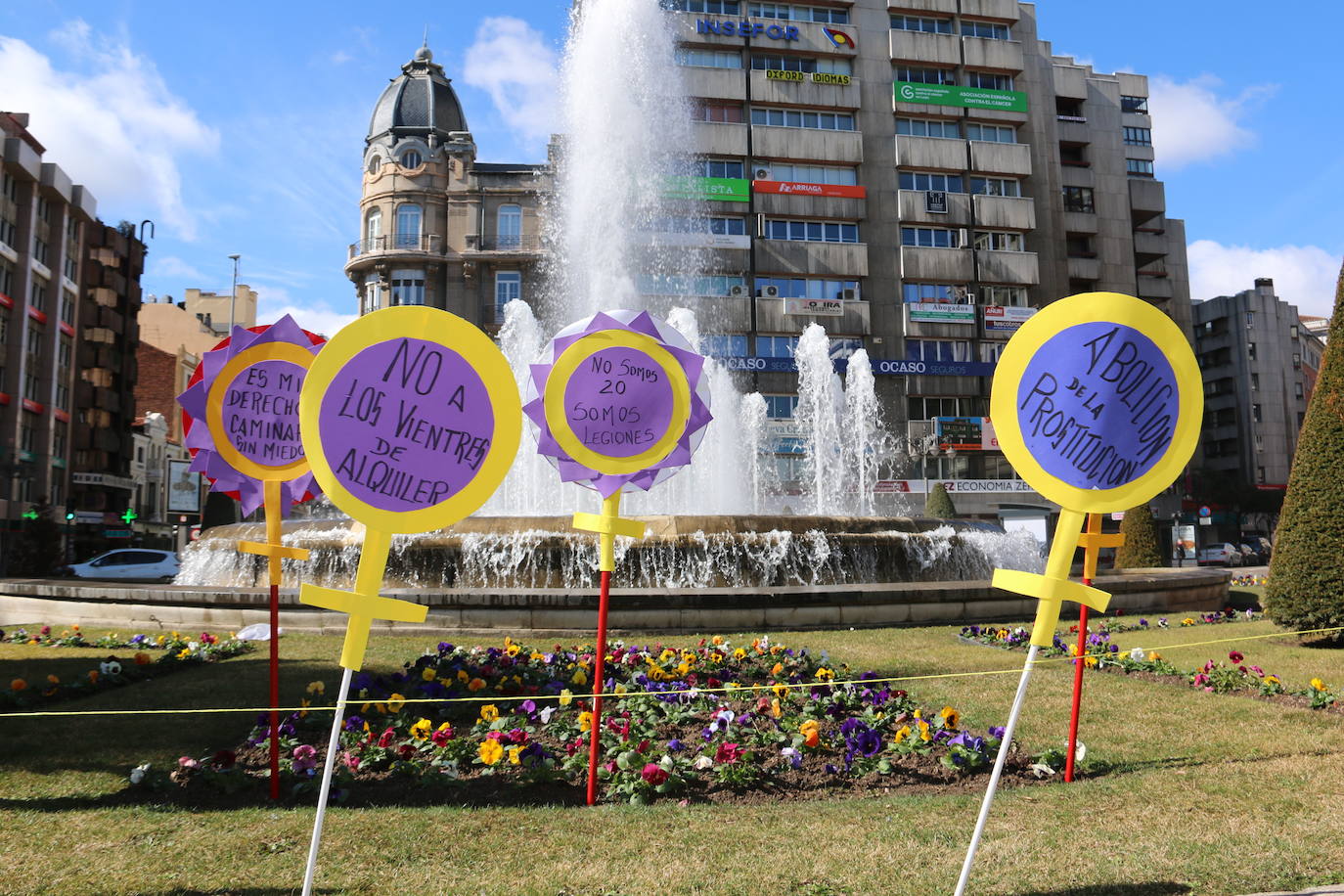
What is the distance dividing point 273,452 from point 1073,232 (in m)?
57.6

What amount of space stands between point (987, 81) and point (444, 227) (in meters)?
31.5

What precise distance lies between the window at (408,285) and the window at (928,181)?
1034 inches

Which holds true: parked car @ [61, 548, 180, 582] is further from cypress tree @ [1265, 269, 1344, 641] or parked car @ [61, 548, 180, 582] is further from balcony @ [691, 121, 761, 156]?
balcony @ [691, 121, 761, 156]

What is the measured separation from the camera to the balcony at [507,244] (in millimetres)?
50625

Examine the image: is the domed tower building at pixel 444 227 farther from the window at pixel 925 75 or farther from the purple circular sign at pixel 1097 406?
the purple circular sign at pixel 1097 406

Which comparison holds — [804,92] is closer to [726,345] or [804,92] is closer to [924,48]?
[924,48]

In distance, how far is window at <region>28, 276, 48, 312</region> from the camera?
46.7 meters

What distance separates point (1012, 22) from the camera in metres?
53.9

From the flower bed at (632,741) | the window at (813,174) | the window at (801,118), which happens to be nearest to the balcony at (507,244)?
the window at (813,174)

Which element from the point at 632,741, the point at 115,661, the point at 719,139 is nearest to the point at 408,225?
the point at 719,139

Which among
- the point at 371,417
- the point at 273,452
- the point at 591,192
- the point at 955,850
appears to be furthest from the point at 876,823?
the point at 591,192

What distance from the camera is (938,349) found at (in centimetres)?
5038

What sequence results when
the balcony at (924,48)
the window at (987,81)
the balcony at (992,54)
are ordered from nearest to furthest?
1. the balcony at (924,48)
2. the balcony at (992,54)
3. the window at (987,81)

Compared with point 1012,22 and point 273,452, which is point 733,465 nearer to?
point 273,452
